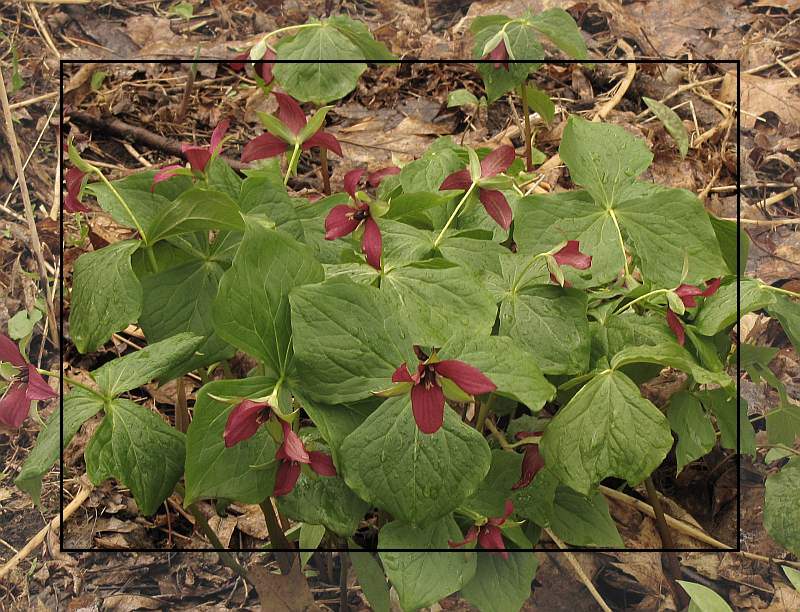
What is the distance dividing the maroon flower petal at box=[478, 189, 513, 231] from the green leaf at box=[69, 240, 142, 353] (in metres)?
0.43

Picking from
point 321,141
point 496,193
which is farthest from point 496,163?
point 321,141

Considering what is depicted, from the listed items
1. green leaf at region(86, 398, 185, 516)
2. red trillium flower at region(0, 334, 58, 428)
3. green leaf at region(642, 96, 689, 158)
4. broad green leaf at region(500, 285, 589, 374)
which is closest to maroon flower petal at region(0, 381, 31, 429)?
red trillium flower at region(0, 334, 58, 428)

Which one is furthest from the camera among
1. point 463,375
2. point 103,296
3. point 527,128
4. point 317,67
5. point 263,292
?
point 527,128

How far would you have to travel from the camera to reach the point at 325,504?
109 cm

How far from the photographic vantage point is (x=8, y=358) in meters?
1.08

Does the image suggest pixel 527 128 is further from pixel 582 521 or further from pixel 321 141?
pixel 582 521

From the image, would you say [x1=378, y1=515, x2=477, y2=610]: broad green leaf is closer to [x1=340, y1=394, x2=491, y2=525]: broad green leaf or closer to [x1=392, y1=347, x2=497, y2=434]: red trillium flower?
[x1=340, y1=394, x2=491, y2=525]: broad green leaf

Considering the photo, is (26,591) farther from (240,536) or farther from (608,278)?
(608,278)

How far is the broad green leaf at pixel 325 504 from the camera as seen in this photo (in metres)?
1.08

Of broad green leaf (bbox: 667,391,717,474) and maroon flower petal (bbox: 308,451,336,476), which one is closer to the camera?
maroon flower petal (bbox: 308,451,336,476)

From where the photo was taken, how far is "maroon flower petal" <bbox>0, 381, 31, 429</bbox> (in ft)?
3.55

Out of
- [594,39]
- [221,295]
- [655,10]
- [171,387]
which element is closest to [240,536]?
[171,387]

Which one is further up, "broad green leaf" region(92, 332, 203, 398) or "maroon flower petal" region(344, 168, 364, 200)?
"maroon flower petal" region(344, 168, 364, 200)

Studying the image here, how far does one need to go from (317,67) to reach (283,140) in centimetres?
30
